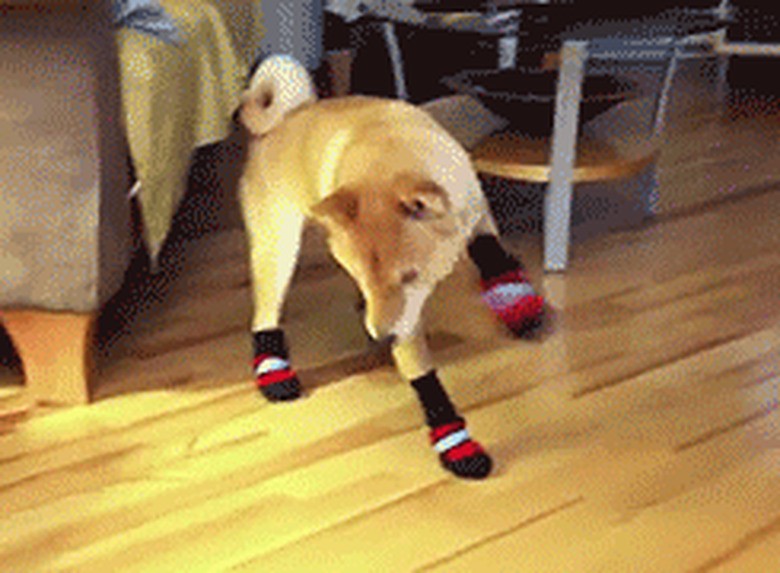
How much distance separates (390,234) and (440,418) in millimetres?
366

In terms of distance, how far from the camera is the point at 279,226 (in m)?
1.44

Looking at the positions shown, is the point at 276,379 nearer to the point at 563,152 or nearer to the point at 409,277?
the point at 409,277

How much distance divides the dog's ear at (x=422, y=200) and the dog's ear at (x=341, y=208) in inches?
2.5

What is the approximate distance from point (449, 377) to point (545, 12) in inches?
34.9

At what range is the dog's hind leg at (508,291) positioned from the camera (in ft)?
5.58

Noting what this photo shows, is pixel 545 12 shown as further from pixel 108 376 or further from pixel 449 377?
pixel 108 376

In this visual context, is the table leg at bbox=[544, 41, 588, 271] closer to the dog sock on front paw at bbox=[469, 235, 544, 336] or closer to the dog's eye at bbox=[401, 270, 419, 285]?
the dog sock on front paw at bbox=[469, 235, 544, 336]

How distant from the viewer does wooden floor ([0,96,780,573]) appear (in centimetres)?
113

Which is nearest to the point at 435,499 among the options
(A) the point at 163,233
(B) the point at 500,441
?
(B) the point at 500,441

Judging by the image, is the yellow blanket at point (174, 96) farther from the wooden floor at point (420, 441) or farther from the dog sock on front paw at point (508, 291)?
the dog sock on front paw at point (508, 291)

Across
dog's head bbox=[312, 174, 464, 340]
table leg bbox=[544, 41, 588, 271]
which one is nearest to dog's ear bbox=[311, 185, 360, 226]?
dog's head bbox=[312, 174, 464, 340]

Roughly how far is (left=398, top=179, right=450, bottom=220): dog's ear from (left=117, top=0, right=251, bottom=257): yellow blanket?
67cm

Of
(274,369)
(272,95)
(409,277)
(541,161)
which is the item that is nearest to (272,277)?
(274,369)

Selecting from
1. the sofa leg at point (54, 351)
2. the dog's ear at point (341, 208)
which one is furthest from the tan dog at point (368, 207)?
the sofa leg at point (54, 351)
